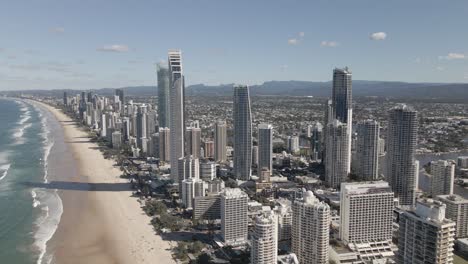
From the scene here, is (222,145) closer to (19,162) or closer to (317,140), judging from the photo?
(317,140)

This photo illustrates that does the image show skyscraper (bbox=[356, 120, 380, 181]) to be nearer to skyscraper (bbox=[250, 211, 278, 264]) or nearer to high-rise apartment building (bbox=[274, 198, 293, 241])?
high-rise apartment building (bbox=[274, 198, 293, 241])

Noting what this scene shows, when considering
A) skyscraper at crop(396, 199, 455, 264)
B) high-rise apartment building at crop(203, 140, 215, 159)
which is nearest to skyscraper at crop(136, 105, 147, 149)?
high-rise apartment building at crop(203, 140, 215, 159)

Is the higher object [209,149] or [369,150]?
[369,150]

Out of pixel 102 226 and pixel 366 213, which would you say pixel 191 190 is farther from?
pixel 366 213

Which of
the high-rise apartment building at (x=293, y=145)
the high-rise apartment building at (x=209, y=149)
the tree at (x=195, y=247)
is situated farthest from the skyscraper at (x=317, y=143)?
the tree at (x=195, y=247)

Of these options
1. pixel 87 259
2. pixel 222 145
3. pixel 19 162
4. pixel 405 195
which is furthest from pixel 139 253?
pixel 19 162


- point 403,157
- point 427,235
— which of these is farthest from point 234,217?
point 403,157

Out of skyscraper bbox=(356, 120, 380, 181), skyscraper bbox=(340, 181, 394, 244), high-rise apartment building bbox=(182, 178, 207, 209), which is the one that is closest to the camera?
skyscraper bbox=(340, 181, 394, 244)
